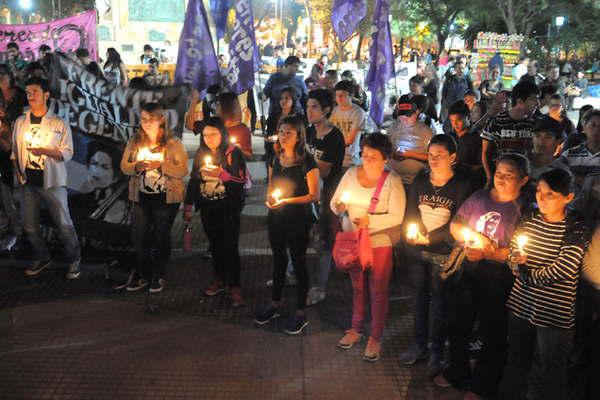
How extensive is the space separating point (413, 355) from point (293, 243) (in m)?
1.34

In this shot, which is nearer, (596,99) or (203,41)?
(203,41)

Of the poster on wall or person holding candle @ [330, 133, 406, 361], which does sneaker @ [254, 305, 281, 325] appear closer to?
person holding candle @ [330, 133, 406, 361]

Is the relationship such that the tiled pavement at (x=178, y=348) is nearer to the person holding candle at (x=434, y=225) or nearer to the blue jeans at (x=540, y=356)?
the person holding candle at (x=434, y=225)

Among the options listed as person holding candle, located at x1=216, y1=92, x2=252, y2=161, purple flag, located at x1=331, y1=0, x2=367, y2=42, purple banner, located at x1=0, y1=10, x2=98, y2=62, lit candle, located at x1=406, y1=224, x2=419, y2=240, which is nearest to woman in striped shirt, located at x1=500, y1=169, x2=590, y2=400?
lit candle, located at x1=406, y1=224, x2=419, y2=240

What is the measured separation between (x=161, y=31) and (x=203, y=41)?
106ft

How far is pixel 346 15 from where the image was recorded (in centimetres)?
825

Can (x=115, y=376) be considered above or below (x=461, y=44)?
below

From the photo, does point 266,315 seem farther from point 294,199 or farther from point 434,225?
point 434,225

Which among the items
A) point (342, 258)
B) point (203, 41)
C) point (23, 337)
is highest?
point (203, 41)

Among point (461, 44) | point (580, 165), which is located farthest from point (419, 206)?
point (461, 44)

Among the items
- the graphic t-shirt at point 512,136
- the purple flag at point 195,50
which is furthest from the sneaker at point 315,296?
the purple flag at point 195,50

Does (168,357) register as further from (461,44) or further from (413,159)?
(461,44)

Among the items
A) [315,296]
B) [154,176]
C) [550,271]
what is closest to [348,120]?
[315,296]

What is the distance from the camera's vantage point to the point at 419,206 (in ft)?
14.9
